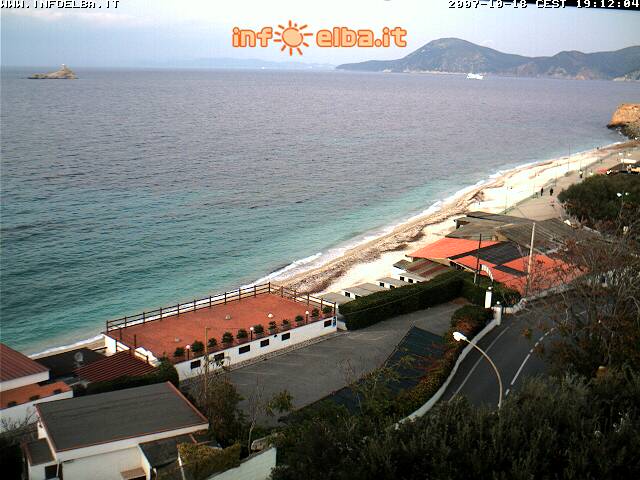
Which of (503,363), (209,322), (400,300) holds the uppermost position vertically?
(400,300)

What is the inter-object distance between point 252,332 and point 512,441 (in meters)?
14.1

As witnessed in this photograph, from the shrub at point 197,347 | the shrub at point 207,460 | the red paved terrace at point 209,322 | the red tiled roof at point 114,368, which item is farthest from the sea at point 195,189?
the shrub at point 207,460

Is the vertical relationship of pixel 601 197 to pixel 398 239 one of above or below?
above

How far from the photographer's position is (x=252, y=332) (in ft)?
78.4

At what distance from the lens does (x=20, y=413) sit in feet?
59.7

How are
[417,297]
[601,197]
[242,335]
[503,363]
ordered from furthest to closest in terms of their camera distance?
[601,197] → [417,297] → [242,335] → [503,363]

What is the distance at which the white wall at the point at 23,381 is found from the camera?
1883 cm

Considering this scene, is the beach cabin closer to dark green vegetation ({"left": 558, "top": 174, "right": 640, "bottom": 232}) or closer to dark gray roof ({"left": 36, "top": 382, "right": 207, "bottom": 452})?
dark gray roof ({"left": 36, "top": 382, "right": 207, "bottom": 452})

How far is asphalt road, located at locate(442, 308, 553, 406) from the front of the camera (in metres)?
19.7

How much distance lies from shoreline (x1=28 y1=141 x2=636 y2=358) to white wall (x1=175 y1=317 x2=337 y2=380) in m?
8.09

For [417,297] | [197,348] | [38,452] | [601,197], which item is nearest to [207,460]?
[38,452]

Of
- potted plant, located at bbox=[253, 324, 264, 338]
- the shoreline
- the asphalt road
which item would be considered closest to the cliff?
the shoreline

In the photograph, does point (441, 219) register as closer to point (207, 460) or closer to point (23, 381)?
point (23, 381)

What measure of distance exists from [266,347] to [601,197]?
28369 millimetres
